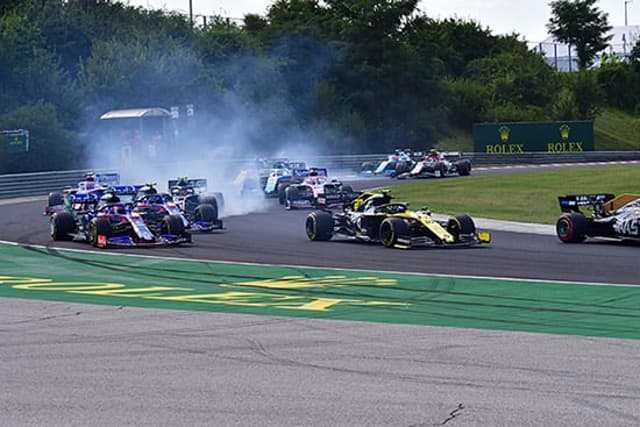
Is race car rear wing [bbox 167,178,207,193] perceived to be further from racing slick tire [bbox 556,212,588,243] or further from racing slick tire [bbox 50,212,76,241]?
racing slick tire [bbox 556,212,588,243]

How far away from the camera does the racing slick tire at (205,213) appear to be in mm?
28438

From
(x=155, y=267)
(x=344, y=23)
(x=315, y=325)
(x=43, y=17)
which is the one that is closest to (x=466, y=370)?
(x=315, y=325)

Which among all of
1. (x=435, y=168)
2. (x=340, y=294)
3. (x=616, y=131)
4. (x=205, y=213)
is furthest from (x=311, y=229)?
(x=616, y=131)

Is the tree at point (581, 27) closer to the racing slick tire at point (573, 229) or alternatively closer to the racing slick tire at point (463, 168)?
the racing slick tire at point (463, 168)

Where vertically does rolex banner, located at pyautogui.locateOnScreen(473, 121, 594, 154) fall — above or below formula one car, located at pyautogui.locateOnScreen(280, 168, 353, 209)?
above

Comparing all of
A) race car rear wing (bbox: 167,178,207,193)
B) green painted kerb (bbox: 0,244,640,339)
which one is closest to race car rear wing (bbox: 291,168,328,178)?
race car rear wing (bbox: 167,178,207,193)

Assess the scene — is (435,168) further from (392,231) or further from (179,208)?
(392,231)

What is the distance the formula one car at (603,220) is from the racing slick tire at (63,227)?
11053 millimetres

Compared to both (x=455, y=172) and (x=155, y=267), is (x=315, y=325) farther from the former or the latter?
(x=455, y=172)

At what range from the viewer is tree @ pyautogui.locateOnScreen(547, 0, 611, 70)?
377 feet

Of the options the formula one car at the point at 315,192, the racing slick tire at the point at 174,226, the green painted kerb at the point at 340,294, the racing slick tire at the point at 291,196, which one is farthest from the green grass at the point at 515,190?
the green painted kerb at the point at 340,294

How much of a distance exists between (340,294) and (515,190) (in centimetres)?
Answer: 2863

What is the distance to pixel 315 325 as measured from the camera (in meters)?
12.9

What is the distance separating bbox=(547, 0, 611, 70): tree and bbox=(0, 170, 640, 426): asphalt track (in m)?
106
